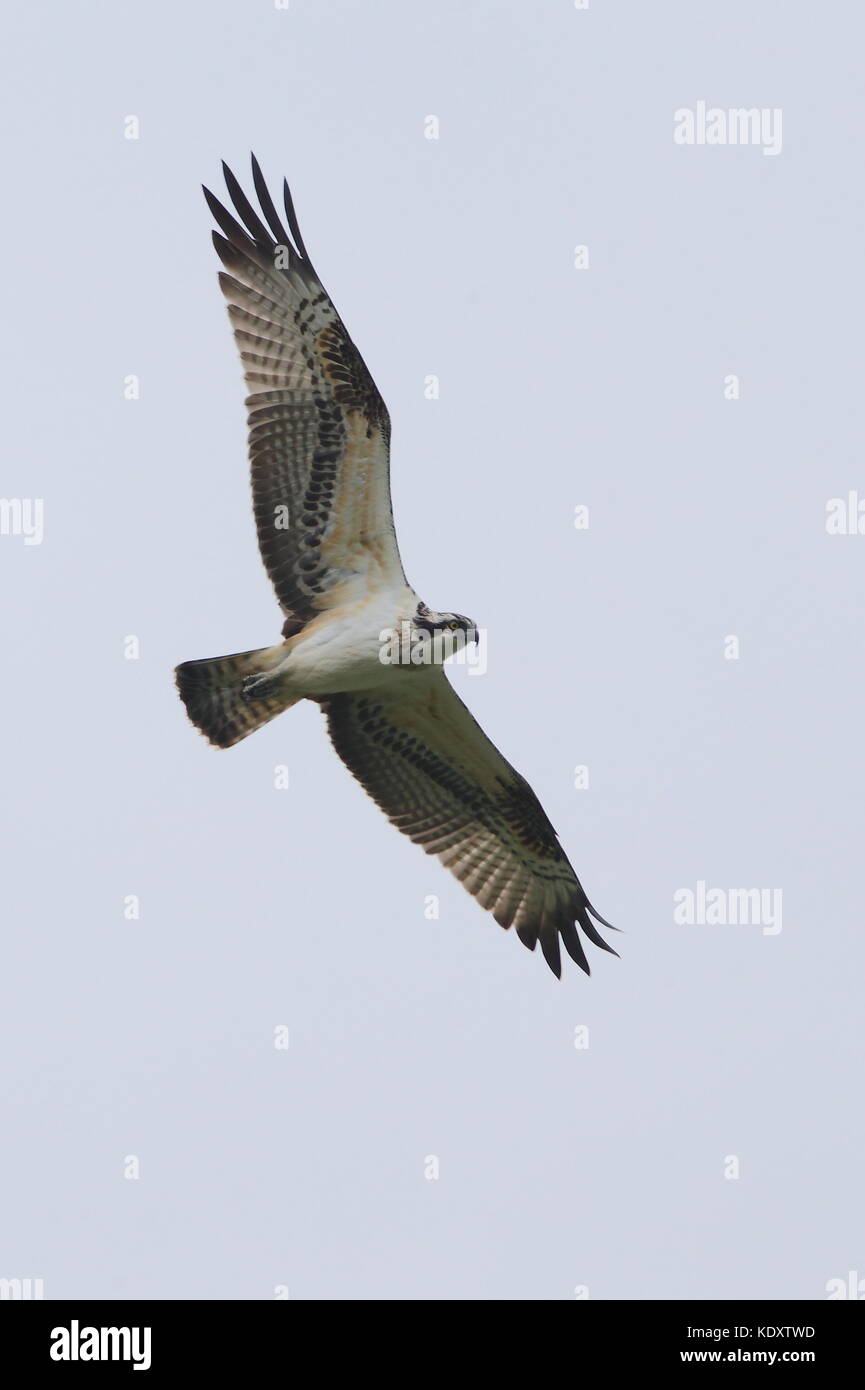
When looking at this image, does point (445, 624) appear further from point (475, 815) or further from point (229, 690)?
point (475, 815)

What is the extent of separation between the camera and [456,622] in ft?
38.2

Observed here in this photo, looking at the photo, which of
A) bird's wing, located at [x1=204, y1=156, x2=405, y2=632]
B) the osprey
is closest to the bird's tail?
the osprey

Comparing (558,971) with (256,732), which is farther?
(558,971)

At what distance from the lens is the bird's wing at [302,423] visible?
11.7 metres

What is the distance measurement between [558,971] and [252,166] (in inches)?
198

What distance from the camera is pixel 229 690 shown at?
12.0 m

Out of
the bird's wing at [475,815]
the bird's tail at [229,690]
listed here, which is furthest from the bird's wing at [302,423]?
the bird's wing at [475,815]

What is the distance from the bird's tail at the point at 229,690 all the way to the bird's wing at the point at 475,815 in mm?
835

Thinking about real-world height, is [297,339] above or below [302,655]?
above

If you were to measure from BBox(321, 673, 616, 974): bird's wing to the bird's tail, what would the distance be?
0.84m

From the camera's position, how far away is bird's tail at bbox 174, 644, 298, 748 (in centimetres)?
1191
